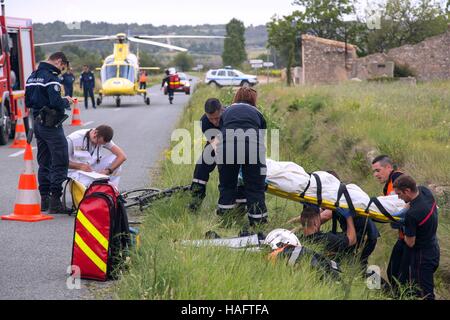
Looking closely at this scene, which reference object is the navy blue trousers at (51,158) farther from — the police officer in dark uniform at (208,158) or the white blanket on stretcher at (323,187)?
the white blanket on stretcher at (323,187)

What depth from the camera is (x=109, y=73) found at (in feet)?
125

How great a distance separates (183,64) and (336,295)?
12661 centimetres

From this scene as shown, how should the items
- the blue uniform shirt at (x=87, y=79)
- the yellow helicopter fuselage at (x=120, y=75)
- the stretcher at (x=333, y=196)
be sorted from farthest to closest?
the yellow helicopter fuselage at (x=120, y=75) → the blue uniform shirt at (x=87, y=79) → the stretcher at (x=333, y=196)

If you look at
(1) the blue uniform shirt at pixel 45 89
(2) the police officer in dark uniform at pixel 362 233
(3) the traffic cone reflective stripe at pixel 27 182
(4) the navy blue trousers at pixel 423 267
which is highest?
(1) the blue uniform shirt at pixel 45 89

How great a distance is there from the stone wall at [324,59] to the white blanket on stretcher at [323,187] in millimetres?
39685

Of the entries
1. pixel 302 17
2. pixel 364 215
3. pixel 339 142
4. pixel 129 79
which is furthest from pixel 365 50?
pixel 364 215

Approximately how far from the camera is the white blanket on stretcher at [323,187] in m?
9.04

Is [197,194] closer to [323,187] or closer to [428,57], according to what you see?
[323,187]

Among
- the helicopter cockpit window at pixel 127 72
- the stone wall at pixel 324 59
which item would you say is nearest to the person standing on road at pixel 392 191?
the helicopter cockpit window at pixel 127 72

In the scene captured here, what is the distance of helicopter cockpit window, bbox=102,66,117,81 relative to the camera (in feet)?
125

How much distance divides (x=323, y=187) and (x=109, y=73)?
29863 mm

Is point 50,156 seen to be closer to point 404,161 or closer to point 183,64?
point 404,161

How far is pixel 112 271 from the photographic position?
7340 millimetres

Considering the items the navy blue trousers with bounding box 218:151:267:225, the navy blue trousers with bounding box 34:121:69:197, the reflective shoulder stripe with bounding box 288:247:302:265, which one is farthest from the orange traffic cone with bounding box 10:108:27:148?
the reflective shoulder stripe with bounding box 288:247:302:265
